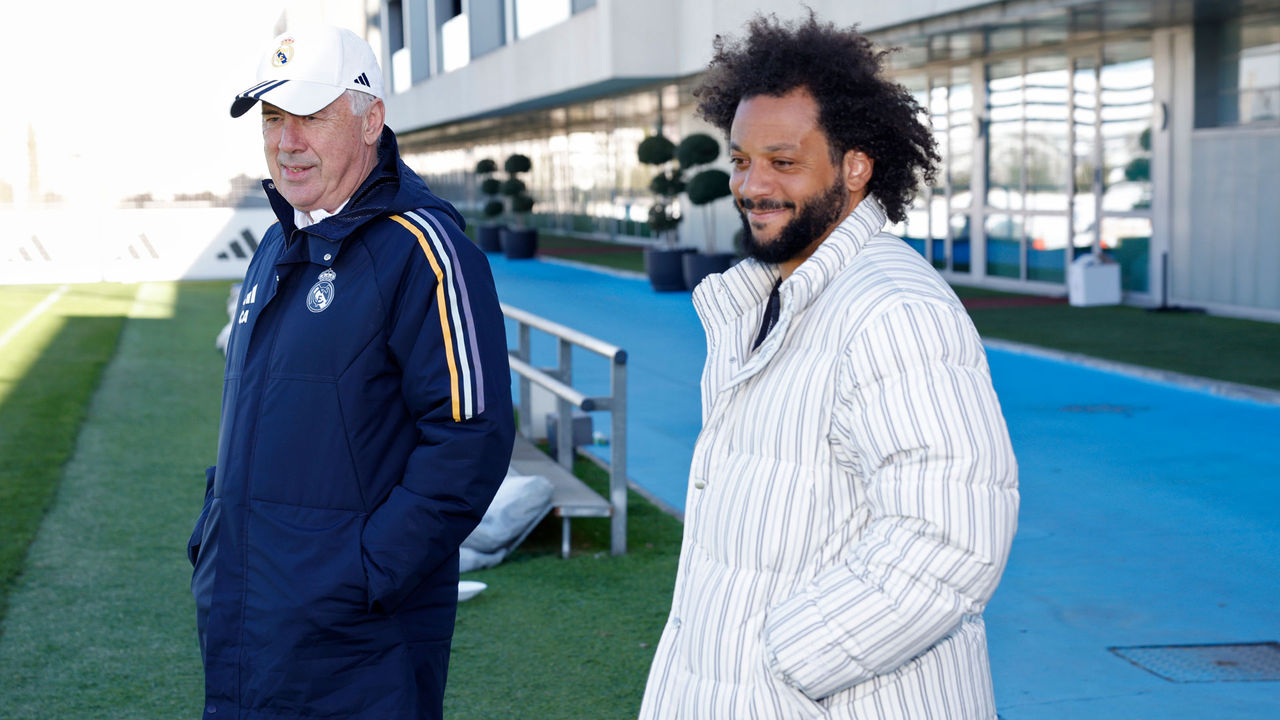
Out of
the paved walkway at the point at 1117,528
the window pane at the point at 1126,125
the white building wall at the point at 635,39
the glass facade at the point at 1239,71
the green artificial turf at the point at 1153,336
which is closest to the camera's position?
the paved walkway at the point at 1117,528

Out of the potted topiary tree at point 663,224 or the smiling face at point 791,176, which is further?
the potted topiary tree at point 663,224

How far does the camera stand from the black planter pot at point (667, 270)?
843 inches

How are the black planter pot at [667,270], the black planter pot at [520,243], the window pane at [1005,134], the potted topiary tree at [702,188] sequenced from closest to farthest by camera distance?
the window pane at [1005,134]
the potted topiary tree at [702,188]
the black planter pot at [667,270]
the black planter pot at [520,243]

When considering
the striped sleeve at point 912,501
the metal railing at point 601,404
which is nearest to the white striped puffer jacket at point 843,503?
the striped sleeve at point 912,501

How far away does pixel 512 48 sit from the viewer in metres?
28.6

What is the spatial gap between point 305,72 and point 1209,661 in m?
3.64

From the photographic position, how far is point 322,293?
252 centimetres

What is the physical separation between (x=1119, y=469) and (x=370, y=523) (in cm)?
627

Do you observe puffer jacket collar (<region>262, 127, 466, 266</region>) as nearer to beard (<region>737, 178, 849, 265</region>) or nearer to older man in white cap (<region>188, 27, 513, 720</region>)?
older man in white cap (<region>188, 27, 513, 720</region>)

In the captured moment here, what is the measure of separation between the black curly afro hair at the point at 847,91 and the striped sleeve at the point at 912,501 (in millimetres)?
352

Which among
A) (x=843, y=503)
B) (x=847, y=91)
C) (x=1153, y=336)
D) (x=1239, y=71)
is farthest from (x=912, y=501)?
(x=1239, y=71)

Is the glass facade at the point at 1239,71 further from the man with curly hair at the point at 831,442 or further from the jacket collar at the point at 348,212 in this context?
the man with curly hair at the point at 831,442

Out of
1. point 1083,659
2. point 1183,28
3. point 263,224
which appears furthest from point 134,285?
point 1083,659

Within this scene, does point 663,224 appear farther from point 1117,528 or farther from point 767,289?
point 767,289
